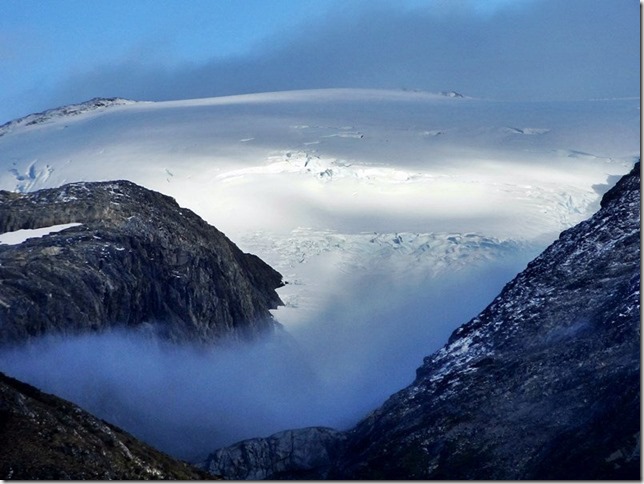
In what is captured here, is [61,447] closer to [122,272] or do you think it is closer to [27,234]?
[122,272]

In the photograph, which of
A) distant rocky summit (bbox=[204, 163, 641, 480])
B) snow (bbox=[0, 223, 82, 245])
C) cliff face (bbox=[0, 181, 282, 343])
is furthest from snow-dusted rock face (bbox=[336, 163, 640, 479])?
snow (bbox=[0, 223, 82, 245])

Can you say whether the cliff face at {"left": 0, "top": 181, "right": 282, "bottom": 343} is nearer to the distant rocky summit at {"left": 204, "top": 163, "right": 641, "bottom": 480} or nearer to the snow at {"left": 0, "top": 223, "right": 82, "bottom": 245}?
the snow at {"left": 0, "top": 223, "right": 82, "bottom": 245}

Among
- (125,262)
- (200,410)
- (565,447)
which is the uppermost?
(125,262)

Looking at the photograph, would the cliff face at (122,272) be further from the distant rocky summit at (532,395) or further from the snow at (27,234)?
the distant rocky summit at (532,395)

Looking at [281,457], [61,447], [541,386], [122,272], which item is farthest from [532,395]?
[61,447]

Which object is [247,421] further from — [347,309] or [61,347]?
[347,309]

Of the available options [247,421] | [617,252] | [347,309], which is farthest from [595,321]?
[347,309]
